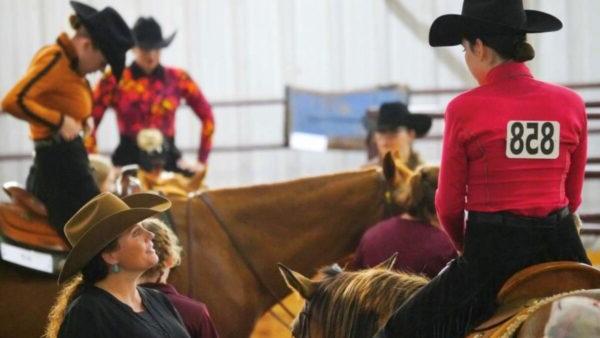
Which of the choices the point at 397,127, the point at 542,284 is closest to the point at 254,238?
the point at 397,127

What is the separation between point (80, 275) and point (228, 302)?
4.47 ft

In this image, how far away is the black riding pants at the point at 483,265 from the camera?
8.21ft

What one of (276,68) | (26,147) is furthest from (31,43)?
(276,68)

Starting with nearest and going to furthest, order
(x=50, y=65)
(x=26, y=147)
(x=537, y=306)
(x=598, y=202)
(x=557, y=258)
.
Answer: (x=537, y=306) < (x=557, y=258) < (x=50, y=65) < (x=598, y=202) < (x=26, y=147)

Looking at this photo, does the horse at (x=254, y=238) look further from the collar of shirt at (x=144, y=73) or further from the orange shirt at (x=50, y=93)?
the collar of shirt at (x=144, y=73)

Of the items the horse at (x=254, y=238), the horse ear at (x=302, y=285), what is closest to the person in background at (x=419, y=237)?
the horse at (x=254, y=238)

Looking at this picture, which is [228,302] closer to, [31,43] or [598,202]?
[598,202]

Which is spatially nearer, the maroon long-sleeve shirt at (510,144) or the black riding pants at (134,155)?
the maroon long-sleeve shirt at (510,144)

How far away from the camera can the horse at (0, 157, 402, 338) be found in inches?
167

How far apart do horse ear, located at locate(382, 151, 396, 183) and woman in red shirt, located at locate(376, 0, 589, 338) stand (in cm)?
148

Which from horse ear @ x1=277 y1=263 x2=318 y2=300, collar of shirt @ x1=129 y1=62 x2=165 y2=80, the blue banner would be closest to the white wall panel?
the blue banner

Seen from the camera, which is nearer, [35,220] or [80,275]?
[80,275]

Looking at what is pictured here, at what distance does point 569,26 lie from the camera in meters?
9.70

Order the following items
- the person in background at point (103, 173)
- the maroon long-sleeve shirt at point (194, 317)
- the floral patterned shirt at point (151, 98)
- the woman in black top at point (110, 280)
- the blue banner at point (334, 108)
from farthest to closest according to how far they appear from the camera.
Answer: the blue banner at point (334, 108) → the floral patterned shirt at point (151, 98) → the person in background at point (103, 173) → the maroon long-sleeve shirt at point (194, 317) → the woman in black top at point (110, 280)
